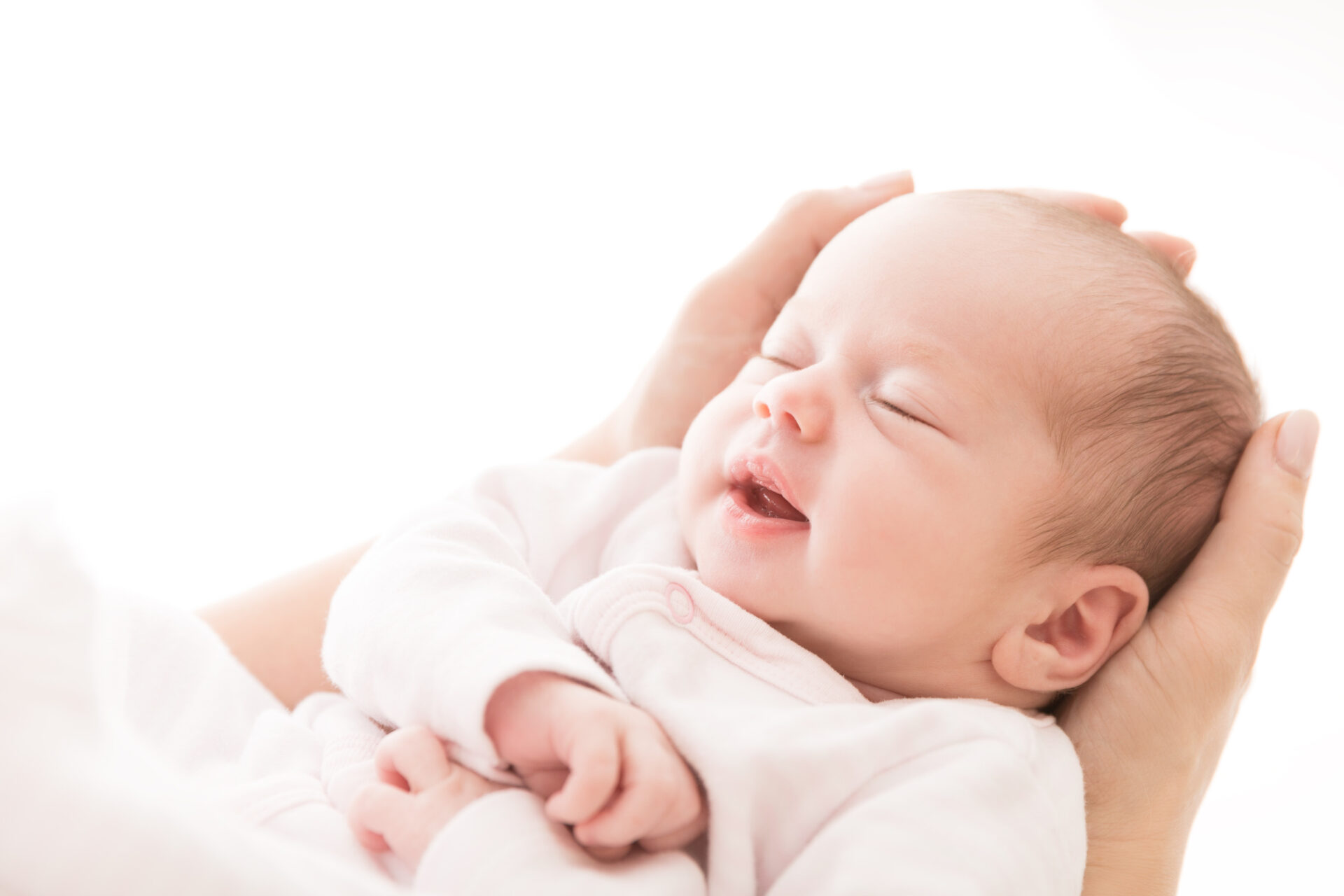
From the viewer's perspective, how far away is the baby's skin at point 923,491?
1.18 meters


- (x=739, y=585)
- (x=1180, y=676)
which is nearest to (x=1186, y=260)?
(x=1180, y=676)

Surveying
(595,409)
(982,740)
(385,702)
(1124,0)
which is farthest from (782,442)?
(1124,0)

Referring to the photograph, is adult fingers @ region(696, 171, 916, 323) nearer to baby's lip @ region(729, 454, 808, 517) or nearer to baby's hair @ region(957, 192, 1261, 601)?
baby's hair @ region(957, 192, 1261, 601)

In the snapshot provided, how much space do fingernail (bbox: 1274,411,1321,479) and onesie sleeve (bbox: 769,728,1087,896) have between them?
513 mm

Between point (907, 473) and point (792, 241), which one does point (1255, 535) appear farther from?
point (792, 241)

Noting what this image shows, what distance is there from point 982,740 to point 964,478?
0.28 metres

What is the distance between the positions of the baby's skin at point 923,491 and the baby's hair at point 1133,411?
2cm

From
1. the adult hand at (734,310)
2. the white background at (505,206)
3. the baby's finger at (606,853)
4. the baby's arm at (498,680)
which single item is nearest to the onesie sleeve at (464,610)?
the baby's arm at (498,680)

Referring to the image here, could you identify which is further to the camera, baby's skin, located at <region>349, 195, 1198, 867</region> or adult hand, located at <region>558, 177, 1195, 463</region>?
adult hand, located at <region>558, 177, 1195, 463</region>

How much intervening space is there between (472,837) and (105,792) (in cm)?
32

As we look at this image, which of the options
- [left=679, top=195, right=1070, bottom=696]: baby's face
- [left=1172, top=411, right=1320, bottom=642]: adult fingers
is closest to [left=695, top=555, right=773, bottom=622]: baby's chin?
[left=679, top=195, right=1070, bottom=696]: baby's face

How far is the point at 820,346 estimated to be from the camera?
51.7 inches

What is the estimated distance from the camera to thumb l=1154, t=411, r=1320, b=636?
1.31 meters

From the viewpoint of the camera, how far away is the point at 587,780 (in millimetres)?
953
